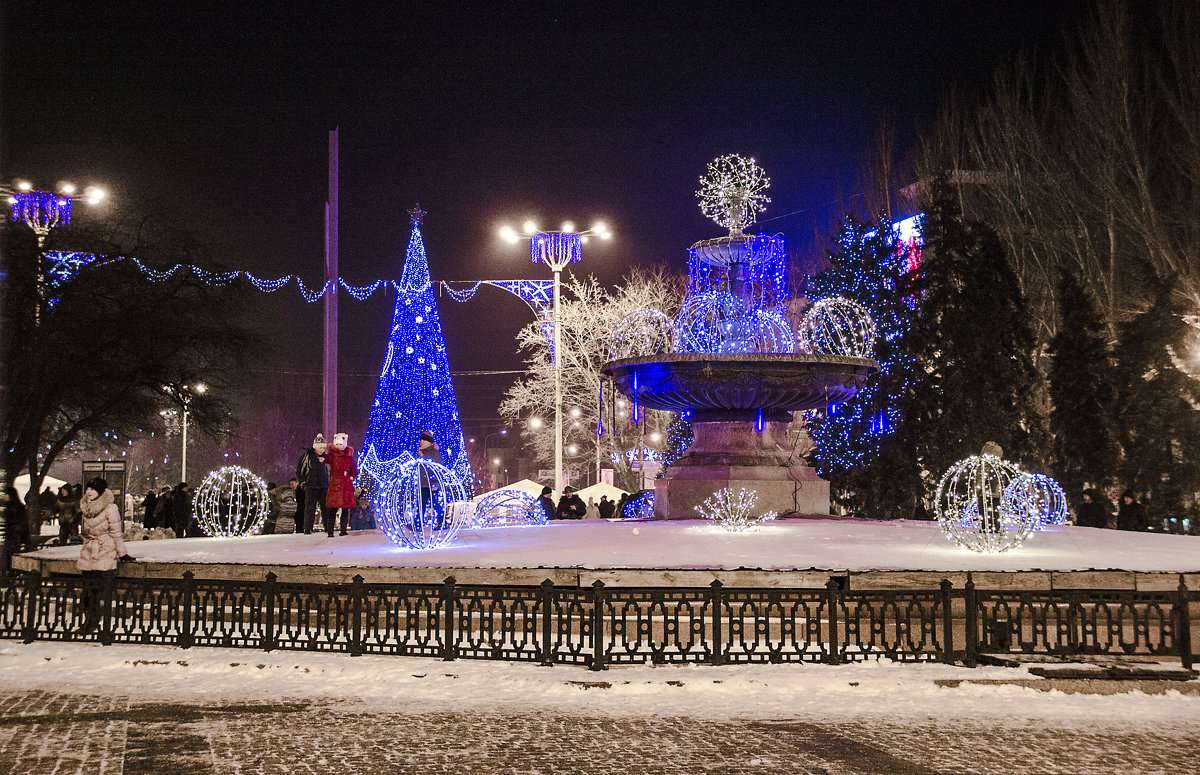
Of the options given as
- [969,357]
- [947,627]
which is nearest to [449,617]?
[947,627]

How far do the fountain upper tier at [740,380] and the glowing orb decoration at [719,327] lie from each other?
7.56 feet

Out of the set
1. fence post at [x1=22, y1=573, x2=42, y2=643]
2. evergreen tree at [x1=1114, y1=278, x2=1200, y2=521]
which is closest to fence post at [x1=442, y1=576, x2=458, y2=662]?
fence post at [x1=22, y1=573, x2=42, y2=643]

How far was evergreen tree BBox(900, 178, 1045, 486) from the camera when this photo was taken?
2325 cm

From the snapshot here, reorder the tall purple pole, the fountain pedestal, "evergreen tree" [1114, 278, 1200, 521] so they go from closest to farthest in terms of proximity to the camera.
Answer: the fountain pedestal
the tall purple pole
"evergreen tree" [1114, 278, 1200, 521]

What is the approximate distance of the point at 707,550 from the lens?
11914mm

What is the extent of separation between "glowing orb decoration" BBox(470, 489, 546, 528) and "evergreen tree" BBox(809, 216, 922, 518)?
900 centimetres

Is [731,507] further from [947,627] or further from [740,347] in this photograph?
[947,627]

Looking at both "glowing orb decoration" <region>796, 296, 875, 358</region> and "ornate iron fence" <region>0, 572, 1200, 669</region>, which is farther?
"glowing orb decoration" <region>796, 296, 875, 358</region>

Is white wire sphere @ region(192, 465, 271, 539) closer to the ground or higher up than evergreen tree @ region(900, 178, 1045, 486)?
closer to the ground

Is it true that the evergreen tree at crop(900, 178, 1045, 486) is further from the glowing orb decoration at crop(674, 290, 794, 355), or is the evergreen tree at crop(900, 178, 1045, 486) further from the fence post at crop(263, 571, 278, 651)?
the fence post at crop(263, 571, 278, 651)

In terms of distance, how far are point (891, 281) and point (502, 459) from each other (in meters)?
69.4

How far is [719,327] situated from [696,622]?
11.9m

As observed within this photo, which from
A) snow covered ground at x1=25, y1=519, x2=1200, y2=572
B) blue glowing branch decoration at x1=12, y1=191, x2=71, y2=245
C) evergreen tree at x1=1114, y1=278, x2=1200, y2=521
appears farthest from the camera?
evergreen tree at x1=1114, y1=278, x2=1200, y2=521

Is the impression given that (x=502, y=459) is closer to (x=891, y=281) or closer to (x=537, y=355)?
(x=537, y=355)
